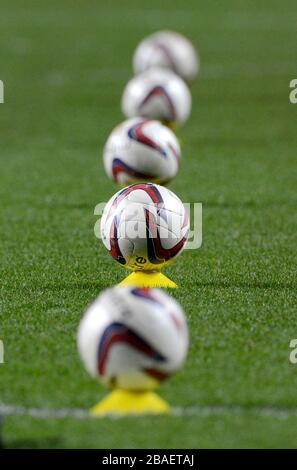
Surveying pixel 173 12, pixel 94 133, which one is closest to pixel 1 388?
pixel 94 133

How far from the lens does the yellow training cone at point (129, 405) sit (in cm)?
603

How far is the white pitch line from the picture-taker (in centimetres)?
611

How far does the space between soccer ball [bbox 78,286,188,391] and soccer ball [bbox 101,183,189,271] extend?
266 cm

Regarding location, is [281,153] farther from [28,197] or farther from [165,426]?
[165,426]

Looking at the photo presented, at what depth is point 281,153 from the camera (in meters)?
16.8

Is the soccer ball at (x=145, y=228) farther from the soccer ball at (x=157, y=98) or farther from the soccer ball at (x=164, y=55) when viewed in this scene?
the soccer ball at (x=164, y=55)

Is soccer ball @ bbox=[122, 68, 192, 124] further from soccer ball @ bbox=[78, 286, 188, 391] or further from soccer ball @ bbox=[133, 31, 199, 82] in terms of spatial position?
soccer ball @ bbox=[78, 286, 188, 391]

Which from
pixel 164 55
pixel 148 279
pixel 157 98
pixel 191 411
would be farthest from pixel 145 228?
pixel 164 55

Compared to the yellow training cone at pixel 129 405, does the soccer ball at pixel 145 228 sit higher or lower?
higher

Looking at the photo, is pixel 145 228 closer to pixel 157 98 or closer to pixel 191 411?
pixel 191 411

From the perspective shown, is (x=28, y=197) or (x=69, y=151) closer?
(x=28, y=197)

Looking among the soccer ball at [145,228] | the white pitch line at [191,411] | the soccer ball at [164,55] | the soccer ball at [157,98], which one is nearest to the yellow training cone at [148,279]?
the soccer ball at [145,228]

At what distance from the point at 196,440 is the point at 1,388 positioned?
1419mm

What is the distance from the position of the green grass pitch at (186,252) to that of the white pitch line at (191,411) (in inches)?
0.8
